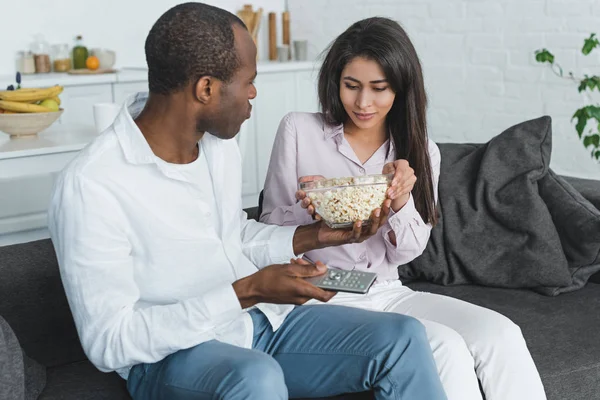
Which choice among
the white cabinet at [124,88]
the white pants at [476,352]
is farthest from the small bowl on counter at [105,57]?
the white pants at [476,352]

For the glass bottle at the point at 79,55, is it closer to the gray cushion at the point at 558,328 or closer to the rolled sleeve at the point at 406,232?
the gray cushion at the point at 558,328

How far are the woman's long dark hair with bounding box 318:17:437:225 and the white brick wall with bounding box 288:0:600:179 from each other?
2.02 meters

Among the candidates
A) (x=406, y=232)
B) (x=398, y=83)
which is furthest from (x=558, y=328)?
(x=398, y=83)

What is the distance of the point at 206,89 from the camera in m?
1.58

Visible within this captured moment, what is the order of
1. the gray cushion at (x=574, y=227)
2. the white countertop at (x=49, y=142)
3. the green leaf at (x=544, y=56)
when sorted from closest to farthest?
the gray cushion at (x=574, y=227) < the white countertop at (x=49, y=142) < the green leaf at (x=544, y=56)

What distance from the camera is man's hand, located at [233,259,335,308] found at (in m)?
1.51

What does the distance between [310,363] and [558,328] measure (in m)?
0.72

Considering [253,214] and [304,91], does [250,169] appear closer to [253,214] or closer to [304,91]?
[304,91]

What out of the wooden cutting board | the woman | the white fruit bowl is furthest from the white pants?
the wooden cutting board

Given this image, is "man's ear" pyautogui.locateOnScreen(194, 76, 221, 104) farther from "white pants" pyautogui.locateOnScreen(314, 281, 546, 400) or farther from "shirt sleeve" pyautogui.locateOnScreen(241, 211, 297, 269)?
"white pants" pyautogui.locateOnScreen(314, 281, 546, 400)

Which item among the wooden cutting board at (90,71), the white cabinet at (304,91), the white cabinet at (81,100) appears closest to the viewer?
the white cabinet at (81,100)

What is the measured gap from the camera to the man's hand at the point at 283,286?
1.51m

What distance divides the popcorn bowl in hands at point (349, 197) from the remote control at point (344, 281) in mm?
180

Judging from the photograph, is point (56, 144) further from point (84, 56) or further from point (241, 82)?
point (84, 56)
